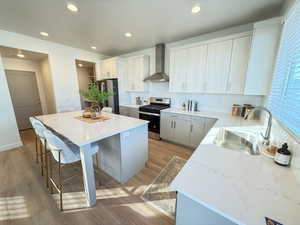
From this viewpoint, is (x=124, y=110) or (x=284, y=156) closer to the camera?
(x=284, y=156)

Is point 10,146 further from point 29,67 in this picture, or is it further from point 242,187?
point 242,187

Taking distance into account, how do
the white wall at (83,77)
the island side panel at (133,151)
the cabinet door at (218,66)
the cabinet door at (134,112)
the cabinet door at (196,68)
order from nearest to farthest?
the island side panel at (133,151) → the cabinet door at (218,66) → the cabinet door at (196,68) → the cabinet door at (134,112) → the white wall at (83,77)

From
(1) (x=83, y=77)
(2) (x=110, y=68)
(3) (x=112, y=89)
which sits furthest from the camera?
(1) (x=83, y=77)

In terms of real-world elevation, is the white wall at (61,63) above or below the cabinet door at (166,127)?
above

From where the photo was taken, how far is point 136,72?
156 inches

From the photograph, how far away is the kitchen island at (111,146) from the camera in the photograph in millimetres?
1438

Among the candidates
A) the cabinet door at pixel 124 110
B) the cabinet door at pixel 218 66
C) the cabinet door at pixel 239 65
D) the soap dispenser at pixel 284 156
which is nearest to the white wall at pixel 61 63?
the cabinet door at pixel 124 110

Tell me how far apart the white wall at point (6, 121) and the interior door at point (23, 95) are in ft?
5.61

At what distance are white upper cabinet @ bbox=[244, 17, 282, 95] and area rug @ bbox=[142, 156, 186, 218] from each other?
2069mm

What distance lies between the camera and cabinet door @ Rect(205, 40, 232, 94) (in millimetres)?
2447

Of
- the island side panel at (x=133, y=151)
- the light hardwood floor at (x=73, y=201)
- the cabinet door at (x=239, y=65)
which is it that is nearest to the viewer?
the light hardwood floor at (x=73, y=201)

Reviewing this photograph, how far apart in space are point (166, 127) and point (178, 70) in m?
1.51

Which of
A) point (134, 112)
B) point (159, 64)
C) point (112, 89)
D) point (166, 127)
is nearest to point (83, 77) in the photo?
point (112, 89)

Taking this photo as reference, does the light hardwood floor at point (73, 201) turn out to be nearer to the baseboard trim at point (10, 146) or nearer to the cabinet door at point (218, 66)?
the baseboard trim at point (10, 146)
